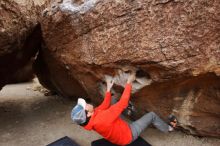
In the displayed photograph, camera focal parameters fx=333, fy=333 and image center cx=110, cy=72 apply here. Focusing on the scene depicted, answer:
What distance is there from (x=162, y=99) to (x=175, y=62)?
1.09 metres

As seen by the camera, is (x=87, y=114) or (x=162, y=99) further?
(x=162, y=99)

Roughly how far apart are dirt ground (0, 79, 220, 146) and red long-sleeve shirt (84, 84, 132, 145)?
913 millimetres

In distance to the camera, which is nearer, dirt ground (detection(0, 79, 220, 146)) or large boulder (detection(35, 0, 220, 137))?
large boulder (detection(35, 0, 220, 137))

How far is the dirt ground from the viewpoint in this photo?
215 inches

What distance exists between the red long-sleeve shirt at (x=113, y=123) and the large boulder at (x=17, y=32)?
217 cm

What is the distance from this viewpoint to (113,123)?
4621mm

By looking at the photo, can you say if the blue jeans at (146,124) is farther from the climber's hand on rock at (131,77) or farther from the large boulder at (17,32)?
the large boulder at (17,32)

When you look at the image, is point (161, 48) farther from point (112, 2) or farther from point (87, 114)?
point (87, 114)

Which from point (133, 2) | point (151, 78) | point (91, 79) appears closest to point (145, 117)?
point (151, 78)

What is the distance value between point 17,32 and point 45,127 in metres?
1.97

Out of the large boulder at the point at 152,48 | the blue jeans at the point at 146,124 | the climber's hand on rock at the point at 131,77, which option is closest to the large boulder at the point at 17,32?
the large boulder at the point at 152,48

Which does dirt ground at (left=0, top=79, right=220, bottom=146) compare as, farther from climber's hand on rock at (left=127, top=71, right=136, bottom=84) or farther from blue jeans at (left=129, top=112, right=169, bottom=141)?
climber's hand on rock at (left=127, top=71, right=136, bottom=84)

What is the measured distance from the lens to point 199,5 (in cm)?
391

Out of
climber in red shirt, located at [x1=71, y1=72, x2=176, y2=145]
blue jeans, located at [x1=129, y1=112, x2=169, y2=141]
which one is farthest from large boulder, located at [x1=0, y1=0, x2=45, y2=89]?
blue jeans, located at [x1=129, y1=112, x2=169, y2=141]
